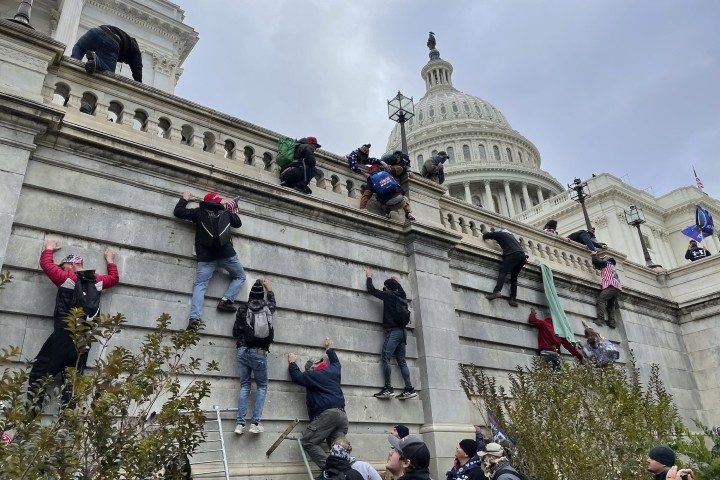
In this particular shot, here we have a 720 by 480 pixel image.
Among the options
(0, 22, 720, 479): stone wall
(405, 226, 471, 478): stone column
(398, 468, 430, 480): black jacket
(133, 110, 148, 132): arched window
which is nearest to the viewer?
(398, 468, 430, 480): black jacket

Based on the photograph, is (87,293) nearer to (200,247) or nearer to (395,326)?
(200,247)

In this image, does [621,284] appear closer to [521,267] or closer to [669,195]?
[521,267]

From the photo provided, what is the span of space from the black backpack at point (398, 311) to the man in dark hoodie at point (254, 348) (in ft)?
9.23

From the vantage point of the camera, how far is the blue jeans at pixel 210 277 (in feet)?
33.0

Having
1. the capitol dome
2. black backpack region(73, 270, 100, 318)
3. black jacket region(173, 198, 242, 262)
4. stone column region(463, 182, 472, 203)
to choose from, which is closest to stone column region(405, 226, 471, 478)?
black jacket region(173, 198, 242, 262)

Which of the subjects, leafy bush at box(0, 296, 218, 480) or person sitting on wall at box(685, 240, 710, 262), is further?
person sitting on wall at box(685, 240, 710, 262)

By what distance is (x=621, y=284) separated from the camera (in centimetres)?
1964

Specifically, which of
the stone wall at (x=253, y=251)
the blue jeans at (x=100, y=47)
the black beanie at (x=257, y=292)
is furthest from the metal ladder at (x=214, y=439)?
the blue jeans at (x=100, y=47)

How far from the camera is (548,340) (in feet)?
51.8

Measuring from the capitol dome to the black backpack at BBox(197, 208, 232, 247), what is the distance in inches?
3314

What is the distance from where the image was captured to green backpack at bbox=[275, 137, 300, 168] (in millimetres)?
12523

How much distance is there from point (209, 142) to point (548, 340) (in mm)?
9838

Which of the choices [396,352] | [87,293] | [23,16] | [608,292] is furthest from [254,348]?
[608,292]

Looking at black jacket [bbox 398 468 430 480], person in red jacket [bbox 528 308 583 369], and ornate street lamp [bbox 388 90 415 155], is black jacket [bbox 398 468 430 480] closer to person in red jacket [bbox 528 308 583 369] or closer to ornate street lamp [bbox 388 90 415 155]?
person in red jacket [bbox 528 308 583 369]
